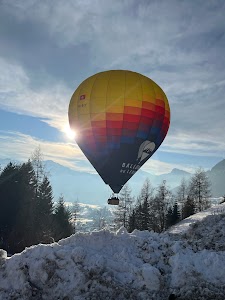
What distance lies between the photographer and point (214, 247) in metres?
18.1

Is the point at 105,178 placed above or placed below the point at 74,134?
below

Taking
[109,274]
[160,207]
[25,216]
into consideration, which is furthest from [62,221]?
[109,274]

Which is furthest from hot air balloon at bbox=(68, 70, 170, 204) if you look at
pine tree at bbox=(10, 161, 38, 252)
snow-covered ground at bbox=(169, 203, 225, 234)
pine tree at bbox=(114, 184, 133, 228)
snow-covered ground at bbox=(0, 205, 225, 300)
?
pine tree at bbox=(114, 184, 133, 228)

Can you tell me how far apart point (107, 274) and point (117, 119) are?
16.5 meters

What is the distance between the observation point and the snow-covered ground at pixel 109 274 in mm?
12242

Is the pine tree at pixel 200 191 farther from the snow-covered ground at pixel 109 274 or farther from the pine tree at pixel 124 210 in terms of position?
the snow-covered ground at pixel 109 274

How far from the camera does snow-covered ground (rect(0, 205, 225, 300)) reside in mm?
12242

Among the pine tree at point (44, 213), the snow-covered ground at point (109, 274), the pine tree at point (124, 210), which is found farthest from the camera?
the pine tree at point (124, 210)

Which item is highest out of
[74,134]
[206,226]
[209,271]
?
[74,134]

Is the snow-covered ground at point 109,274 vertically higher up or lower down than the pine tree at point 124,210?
lower down

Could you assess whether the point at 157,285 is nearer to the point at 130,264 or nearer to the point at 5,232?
the point at 130,264

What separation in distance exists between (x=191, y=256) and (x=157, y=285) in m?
2.14

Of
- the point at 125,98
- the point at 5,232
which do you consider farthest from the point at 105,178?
the point at 5,232

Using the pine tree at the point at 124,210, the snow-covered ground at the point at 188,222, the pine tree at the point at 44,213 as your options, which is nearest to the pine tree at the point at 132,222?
the pine tree at the point at 124,210
